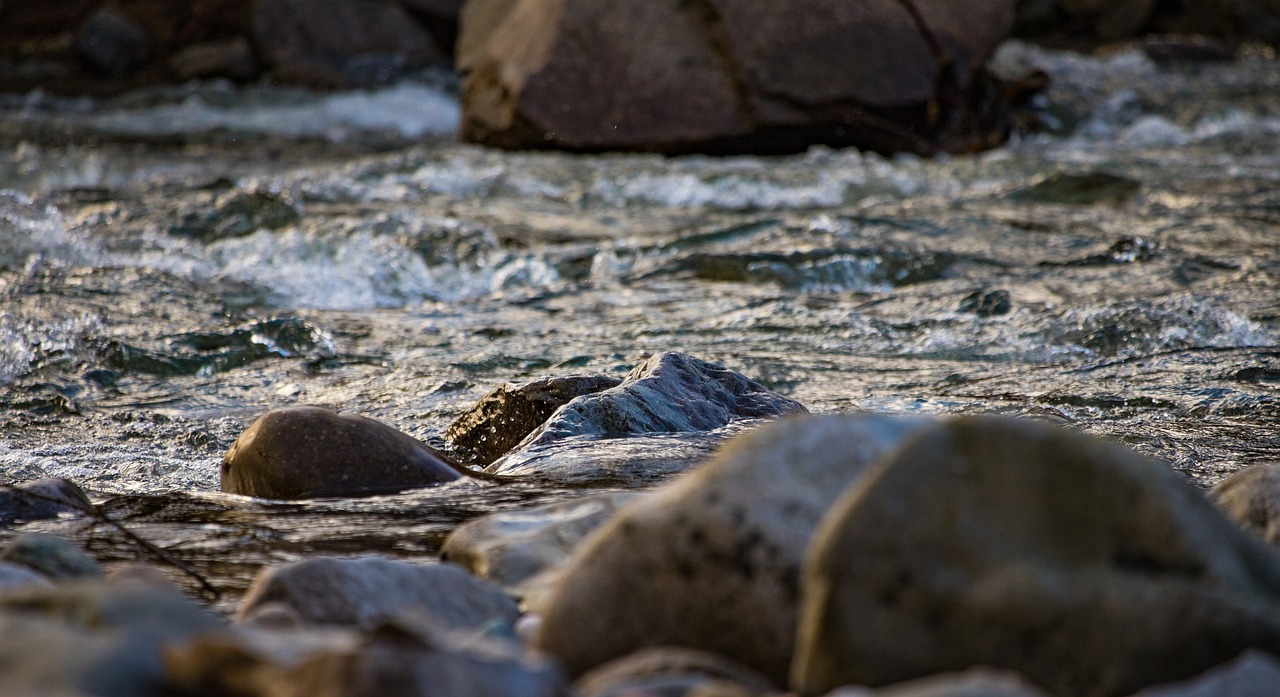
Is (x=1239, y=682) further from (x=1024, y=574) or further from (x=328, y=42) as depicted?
(x=328, y=42)

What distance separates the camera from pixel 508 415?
13.5ft

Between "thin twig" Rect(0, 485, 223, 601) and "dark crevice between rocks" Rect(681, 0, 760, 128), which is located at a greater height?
"dark crevice between rocks" Rect(681, 0, 760, 128)

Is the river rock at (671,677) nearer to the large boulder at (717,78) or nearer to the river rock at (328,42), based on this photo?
the large boulder at (717,78)

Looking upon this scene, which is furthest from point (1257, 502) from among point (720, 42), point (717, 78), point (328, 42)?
point (328, 42)

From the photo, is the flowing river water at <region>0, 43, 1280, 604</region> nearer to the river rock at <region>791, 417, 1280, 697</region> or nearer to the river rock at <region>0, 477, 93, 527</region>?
the river rock at <region>0, 477, 93, 527</region>

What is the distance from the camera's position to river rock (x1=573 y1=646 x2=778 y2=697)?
1642 millimetres

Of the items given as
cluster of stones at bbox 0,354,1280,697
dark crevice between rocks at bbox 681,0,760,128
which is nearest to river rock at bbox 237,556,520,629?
cluster of stones at bbox 0,354,1280,697

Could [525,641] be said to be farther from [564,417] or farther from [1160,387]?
[1160,387]

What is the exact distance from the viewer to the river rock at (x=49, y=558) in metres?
2.33

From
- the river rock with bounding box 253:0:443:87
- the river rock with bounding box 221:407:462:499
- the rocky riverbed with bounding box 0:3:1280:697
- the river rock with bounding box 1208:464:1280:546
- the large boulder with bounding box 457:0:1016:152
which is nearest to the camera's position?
the rocky riverbed with bounding box 0:3:1280:697

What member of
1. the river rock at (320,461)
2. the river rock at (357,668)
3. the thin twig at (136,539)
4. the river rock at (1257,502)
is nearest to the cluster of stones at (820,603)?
the river rock at (357,668)

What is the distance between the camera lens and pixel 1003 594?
169 cm

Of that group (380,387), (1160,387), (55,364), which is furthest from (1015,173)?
(55,364)

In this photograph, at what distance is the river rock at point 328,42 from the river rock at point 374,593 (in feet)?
42.0
